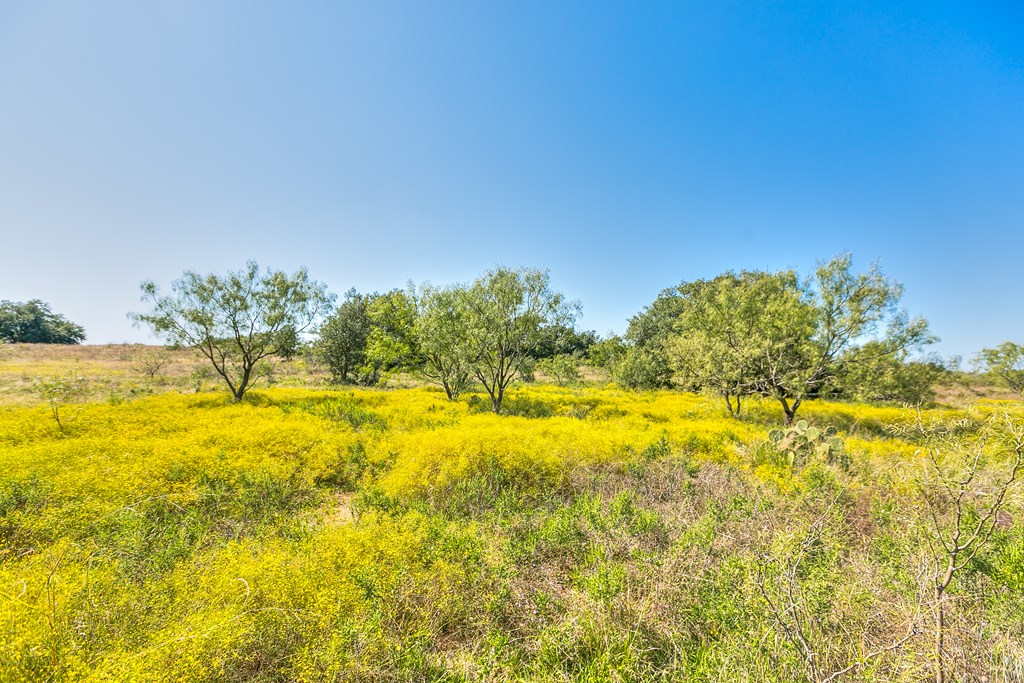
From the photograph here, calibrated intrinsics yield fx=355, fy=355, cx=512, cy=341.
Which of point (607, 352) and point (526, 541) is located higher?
point (607, 352)

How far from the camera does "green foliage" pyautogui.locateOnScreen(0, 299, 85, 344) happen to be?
156 feet

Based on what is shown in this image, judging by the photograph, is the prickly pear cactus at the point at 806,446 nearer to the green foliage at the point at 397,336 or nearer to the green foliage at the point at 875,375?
the green foliage at the point at 875,375

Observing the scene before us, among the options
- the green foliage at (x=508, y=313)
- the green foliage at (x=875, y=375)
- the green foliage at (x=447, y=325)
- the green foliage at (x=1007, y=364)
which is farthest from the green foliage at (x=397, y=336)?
the green foliage at (x=1007, y=364)

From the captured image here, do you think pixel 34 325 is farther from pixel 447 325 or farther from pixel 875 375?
pixel 875 375

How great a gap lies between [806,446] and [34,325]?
86.2 metres

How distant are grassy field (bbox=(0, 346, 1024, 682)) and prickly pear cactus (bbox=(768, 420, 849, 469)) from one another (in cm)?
12

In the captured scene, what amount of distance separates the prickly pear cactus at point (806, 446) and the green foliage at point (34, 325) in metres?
77.1

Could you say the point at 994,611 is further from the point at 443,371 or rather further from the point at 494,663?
the point at 443,371

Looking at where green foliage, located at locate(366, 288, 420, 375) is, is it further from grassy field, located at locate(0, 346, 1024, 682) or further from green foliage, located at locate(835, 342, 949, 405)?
green foliage, located at locate(835, 342, 949, 405)

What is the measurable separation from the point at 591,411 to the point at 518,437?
6.82 m

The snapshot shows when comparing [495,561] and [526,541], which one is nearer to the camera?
[495,561]

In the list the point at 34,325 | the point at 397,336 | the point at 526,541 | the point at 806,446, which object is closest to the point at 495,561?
the point at 526,541

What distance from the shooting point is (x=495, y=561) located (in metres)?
4.40

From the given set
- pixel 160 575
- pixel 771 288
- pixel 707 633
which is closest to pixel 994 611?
pixel 707 633
